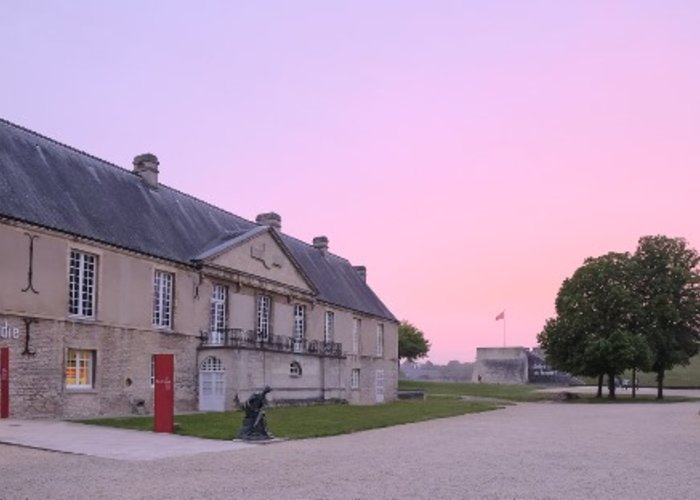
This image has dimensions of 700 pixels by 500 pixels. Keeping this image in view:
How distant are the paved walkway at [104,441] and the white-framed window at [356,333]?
29842 mm

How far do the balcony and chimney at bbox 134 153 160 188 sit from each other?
748 cm

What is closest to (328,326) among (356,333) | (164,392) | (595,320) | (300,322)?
(300,322)

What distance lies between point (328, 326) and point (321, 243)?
915 centimetres

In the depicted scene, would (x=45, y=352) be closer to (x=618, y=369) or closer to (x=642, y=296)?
(x=618, y=369)

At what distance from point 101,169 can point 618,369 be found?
3811cm

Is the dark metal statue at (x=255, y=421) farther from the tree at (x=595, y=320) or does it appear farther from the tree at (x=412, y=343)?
the tree at (x=412, y=343)

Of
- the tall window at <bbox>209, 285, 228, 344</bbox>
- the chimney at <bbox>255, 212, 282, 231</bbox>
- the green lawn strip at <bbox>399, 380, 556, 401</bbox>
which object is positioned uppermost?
the chimney at <bbox>255, 212, 282, 231</bbox>

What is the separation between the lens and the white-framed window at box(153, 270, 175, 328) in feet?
103

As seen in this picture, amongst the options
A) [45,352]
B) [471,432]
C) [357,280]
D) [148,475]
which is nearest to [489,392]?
[357,280]

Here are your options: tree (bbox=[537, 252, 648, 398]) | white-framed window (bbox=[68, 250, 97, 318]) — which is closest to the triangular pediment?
white-framed window (bbox=[68, 250, 97, 318])

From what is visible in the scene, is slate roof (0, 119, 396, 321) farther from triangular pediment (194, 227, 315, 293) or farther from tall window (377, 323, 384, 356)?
tall window (377, 323, 384, 356)

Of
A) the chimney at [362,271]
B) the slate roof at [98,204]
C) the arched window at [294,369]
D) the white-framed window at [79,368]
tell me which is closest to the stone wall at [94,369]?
the white-framed window at [79,368]

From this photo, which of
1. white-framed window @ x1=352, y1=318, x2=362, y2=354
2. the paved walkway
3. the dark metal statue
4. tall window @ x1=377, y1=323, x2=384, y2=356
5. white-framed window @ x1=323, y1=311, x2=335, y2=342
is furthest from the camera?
tall window @ x1=377, y1=323, x2=384, y2=356

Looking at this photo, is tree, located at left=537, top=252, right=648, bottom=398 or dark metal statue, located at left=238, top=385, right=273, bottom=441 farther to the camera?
tree, located at left=537, top=252, right=648, bottom=398
